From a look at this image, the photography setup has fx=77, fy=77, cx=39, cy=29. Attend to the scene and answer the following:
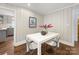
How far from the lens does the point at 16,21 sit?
128 centimetres

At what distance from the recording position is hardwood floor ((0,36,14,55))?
4.03ft

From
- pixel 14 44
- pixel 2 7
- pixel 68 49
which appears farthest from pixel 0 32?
pixel 68 49

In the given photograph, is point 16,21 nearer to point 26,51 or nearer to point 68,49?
point 26,51

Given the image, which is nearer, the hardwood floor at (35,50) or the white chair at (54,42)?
the hardwood floor at (35,50)

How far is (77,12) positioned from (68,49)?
2.01 feet

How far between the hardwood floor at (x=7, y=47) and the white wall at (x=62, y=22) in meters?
0.69

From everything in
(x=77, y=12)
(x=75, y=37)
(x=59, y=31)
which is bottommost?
(x=75, y=37)

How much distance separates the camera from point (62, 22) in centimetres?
129

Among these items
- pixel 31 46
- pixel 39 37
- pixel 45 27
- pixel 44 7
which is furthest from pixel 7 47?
pixel 44 7

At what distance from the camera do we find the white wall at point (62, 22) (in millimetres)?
1257

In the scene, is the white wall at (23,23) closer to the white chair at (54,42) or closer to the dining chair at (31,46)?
the dining chair at (31,46)

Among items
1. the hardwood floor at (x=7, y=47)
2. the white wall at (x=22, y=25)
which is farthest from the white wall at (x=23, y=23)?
the hardwood floor at (x=7, y=47)

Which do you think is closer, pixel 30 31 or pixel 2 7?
pixel 2 7

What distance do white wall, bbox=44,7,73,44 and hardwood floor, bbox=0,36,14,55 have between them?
0.69 meters
